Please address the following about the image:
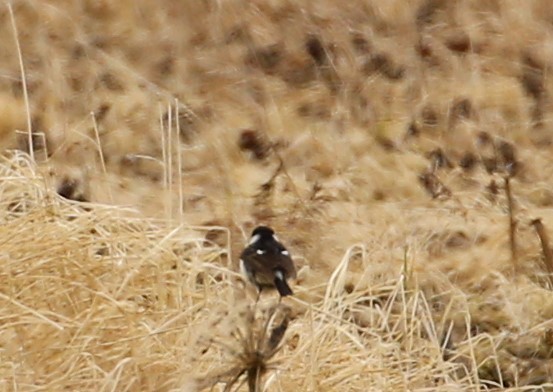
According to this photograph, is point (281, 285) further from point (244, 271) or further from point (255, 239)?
point (255, 239)

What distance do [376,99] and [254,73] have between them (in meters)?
0.65

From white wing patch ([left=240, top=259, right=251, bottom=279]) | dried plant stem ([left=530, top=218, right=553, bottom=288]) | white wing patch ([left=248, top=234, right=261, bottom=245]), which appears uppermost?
white wing patch ([left=248, top=234, right=261, bottom=245])

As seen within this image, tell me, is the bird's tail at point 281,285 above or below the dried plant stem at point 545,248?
above

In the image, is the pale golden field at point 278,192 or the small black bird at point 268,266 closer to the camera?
the pale golden field at point 278,192

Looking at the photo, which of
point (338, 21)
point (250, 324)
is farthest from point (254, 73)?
point (250, 324)

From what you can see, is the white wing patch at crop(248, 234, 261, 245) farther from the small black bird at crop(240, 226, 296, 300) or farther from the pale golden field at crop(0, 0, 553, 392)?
the pale golden field at crop(0, 0, 553, 392)

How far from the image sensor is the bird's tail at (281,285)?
429cm

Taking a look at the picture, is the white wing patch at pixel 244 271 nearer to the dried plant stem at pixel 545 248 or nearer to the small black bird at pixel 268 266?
the small black bird at pixel 268 266

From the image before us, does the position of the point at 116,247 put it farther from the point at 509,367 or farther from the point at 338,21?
the point at 338,21

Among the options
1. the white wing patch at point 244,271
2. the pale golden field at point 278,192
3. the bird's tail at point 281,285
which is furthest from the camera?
the white wing patch at point 244,271

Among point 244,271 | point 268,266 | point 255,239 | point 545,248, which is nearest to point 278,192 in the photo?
point 545,248

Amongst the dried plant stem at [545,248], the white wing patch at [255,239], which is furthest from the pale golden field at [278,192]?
the white wing patch at [255,239]

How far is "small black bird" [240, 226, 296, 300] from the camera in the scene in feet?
14.3

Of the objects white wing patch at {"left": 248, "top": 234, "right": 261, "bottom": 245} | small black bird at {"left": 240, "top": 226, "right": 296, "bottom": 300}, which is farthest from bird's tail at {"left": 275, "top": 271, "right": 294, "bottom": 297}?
white wing patch at {"left": 248, "top": 234, "right": 261, "bottom": 245}
